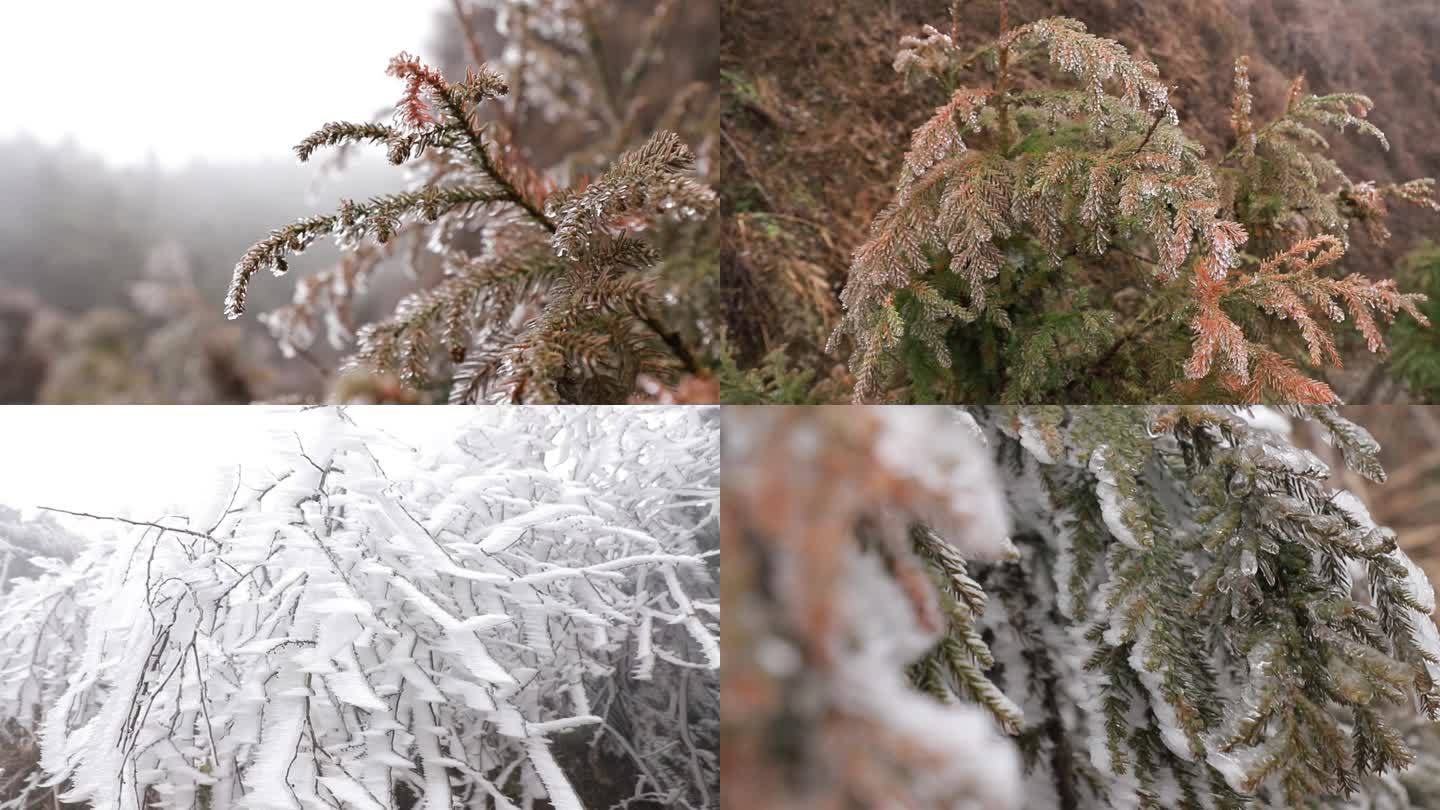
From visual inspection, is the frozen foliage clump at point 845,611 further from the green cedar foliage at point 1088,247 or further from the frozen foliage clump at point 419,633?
the green cedar foliage at point 1088,247

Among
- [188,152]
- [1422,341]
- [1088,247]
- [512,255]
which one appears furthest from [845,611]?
[188,152]

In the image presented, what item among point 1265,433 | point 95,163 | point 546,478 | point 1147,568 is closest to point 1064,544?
point 1147,568

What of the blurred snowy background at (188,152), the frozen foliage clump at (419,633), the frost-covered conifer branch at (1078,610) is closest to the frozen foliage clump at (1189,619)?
the frost-covered conifer branch at (1078,610)

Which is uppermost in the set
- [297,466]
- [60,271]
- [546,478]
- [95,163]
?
[95,163]

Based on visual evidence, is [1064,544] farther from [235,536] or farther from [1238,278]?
[235,536]

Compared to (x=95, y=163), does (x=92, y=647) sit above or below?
below

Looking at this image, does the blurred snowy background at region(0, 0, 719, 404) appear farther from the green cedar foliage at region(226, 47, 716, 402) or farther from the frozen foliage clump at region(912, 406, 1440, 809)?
the frozen foliage clump at region(912, 406, 1440, 809)

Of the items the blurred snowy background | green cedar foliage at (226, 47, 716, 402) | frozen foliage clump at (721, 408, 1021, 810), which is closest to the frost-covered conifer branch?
frozen foliage clump at (721, 408, 1021, 810)
